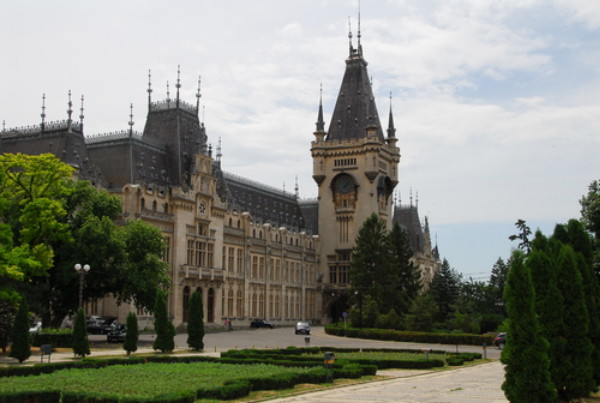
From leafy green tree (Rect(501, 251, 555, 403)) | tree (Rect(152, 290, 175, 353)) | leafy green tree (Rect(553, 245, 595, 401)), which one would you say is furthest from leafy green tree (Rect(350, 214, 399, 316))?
leafy green tree (Rect(501, 251, 555, 403))

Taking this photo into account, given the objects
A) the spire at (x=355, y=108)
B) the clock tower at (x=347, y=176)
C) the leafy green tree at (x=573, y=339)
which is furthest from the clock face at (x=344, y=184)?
the leafy green tree at (x=573, y=339)

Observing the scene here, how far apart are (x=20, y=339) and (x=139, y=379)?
1150 centimetres

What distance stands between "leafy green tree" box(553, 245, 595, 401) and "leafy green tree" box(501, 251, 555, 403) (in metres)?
2.78

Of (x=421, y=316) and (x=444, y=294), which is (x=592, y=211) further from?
(x=444, y=294)

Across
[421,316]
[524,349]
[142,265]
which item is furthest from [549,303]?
[421,316]

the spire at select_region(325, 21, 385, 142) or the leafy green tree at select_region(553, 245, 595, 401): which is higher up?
the spire at select_region(325, 21, 385, 142)

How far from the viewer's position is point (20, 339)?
36812 mm

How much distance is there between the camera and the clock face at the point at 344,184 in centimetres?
→ 10731

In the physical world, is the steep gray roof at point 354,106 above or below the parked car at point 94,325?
above

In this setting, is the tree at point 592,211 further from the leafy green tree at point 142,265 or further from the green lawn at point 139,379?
the leafy green tree at point 142,265

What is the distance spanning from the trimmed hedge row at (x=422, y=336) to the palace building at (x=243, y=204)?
1867cm

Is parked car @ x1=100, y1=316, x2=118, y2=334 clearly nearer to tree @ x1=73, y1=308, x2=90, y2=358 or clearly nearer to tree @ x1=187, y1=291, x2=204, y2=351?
tree @ x1=187, y1=291, x2=204, y2=351

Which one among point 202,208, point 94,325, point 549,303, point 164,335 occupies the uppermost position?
point 202,208

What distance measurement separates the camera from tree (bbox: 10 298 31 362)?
3675cm
